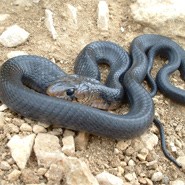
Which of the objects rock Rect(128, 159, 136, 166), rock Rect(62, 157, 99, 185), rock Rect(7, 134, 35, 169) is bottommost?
rock Rect(128, 159, 136, 166)

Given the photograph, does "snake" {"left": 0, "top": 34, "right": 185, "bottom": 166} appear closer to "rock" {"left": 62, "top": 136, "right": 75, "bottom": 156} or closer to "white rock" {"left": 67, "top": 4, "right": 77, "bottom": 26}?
"rock" {"left": 62, "top": 136, "right": 75, "bottom": 156}

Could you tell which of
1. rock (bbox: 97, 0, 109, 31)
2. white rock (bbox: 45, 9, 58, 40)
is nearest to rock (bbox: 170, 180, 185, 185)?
white rock (bbox: 45, 9, 58, 40)

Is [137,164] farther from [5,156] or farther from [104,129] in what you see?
[5,156]

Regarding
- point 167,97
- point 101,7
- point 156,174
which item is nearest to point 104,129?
point 156,174

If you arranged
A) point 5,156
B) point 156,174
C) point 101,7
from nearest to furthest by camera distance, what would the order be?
point 5,156
point 156,174
point 101,7

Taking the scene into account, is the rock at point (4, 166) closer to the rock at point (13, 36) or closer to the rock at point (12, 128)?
the rock at point (12, 128)

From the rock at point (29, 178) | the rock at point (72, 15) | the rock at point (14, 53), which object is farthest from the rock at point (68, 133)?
the rock at point (72, 15)
